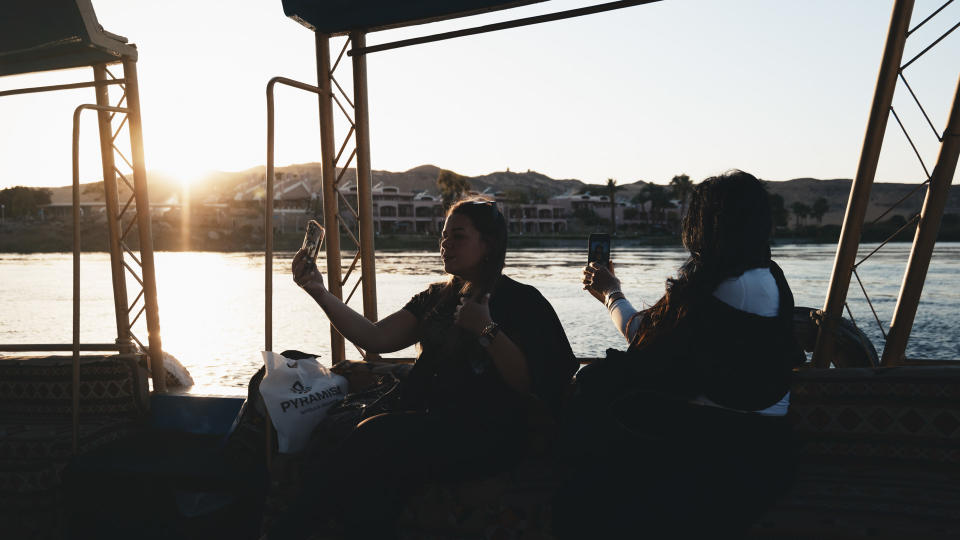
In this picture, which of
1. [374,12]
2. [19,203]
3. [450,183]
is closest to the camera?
[374,12]

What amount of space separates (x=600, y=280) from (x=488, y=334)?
0.62 metres

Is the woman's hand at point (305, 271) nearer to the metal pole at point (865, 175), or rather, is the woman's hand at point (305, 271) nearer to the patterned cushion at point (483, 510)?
the patterned cushion at point (483, 510)

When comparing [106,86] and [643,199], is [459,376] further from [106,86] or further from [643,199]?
[643,199]

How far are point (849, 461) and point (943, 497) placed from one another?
0.41 m

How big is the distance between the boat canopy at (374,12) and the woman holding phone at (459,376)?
1.75 metres

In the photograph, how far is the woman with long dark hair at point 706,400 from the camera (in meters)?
1.94

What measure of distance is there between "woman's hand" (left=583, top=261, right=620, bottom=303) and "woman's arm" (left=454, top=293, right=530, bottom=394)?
47 centimetres

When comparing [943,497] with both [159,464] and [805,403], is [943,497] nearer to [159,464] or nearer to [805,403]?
[805,403]

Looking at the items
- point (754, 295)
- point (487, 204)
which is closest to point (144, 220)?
point (487, 204)

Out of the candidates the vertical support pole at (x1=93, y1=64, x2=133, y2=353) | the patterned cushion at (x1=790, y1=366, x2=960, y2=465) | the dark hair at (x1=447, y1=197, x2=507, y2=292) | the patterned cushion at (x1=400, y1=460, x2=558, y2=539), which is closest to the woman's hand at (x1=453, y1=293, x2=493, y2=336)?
the dark hair at (x1=447, y1=197, x2=507, y2=292)

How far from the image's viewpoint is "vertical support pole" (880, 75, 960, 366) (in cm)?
348

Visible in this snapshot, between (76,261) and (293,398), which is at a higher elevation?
(76,261)

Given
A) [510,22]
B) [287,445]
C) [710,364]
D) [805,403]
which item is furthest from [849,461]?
[510,22]

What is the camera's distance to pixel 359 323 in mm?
2721
